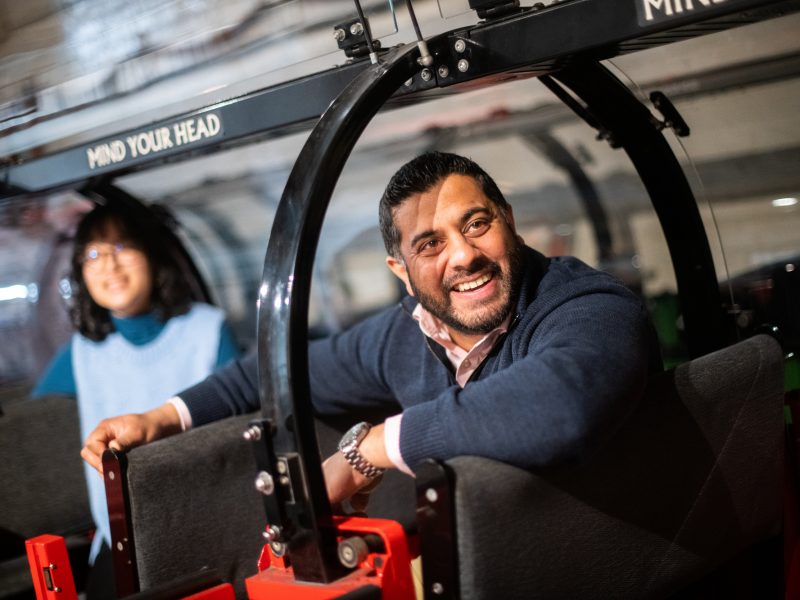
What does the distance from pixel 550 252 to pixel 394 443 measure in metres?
1.66

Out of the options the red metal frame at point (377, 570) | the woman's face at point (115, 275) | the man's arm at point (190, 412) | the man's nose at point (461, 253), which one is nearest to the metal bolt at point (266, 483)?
the red metal frame at point (377, 570)

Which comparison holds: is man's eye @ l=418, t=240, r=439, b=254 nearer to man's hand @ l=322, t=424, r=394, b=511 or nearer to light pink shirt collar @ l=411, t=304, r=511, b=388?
light pink shirt collar @ l=411, t=304, r=511, b=388

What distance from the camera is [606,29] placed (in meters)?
1.54

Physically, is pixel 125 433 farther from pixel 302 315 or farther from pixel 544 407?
pixel 544 407

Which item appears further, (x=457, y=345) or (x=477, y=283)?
(x=457, y=345)

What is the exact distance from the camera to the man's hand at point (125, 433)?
2049 mm

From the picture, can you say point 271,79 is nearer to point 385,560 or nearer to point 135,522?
point 135,522

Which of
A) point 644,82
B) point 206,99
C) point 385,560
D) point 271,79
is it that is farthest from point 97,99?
point 385,560

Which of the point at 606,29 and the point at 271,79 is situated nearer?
the point at 606,29

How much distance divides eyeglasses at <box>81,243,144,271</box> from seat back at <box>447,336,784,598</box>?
74.7 inches

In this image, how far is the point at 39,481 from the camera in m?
3.14

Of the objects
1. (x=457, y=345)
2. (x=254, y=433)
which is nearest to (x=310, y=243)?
(x=254, y=433)

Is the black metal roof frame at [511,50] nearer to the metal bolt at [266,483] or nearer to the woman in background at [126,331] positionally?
the metal bolt at [266,483]

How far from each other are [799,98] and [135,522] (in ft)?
5.60
